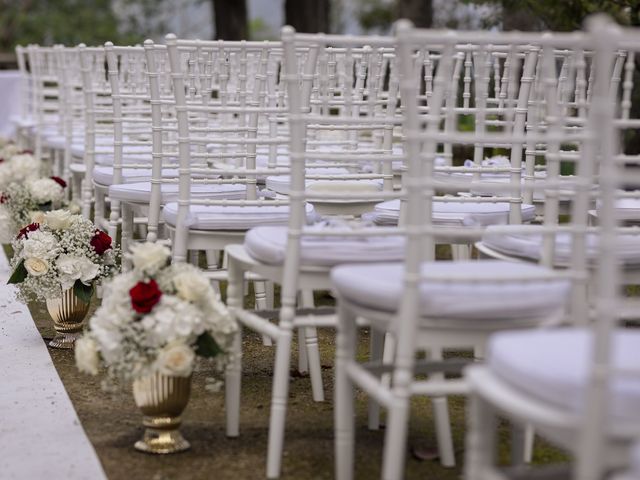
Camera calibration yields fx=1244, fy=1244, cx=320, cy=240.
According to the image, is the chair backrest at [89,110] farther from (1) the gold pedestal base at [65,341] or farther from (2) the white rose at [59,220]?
(1) the gold pedestal base at [65,341]

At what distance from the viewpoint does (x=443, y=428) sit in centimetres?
332

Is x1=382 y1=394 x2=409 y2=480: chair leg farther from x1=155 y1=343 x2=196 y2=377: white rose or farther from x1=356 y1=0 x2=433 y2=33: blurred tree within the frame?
x1=356 y1=0 x2=433 y2=33: blurred tree

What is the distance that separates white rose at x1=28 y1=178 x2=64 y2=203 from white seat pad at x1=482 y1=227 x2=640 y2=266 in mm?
3576

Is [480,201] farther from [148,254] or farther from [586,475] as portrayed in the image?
[586,475]

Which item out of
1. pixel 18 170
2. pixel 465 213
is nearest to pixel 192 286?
pixel 465 213

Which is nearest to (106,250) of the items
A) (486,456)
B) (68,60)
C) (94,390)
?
(94,390)

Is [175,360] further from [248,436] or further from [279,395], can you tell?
[248,436]

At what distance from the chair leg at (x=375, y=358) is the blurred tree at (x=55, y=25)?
76.4ft

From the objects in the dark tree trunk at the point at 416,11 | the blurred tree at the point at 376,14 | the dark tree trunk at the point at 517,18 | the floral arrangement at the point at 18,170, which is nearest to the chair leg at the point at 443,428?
the floral arrangement at the point at 18,170

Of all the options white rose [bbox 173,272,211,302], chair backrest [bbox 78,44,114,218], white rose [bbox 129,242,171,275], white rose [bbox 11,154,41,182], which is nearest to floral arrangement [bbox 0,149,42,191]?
white rose [bbox 11,154,41,182]

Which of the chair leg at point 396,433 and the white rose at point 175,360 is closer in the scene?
the chair leg at point 396,433

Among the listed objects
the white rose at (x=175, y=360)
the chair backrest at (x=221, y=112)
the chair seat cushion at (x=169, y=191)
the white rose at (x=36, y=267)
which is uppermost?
the chair backrest at (x=221, y=112)

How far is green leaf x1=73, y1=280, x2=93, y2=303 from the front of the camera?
4.71 m

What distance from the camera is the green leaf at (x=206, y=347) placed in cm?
339
